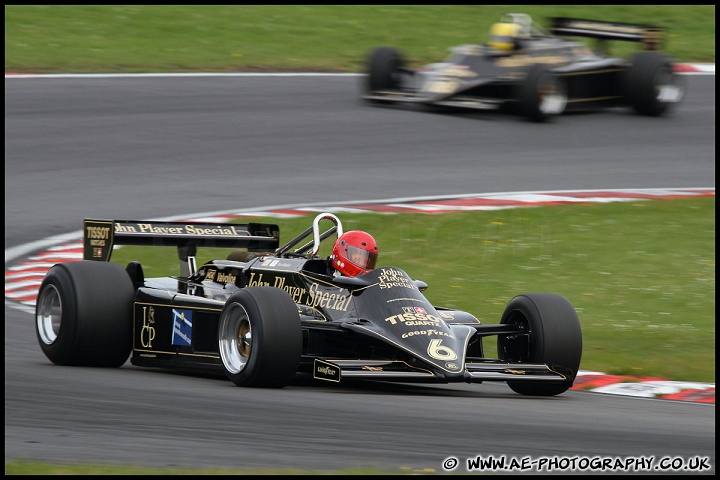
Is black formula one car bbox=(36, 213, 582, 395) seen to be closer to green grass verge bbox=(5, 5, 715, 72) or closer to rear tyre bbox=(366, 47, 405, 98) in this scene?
rear tyre bbox=(366, 47, 405, 98)

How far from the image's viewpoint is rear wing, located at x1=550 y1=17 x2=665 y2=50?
74.4 feet

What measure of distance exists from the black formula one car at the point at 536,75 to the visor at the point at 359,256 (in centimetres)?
1152

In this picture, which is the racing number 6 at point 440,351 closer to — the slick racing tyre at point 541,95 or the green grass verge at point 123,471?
the green grass verge at point 123,471

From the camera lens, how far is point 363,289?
8969 millimetres

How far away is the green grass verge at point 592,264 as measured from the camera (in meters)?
10.8

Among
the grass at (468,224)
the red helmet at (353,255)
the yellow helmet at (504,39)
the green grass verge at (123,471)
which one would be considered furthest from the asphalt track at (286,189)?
the yellow helmet at (504,39)

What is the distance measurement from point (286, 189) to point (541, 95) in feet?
18.6

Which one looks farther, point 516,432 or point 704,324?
point 704,324

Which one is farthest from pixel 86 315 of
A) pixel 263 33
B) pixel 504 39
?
pixel 263 33

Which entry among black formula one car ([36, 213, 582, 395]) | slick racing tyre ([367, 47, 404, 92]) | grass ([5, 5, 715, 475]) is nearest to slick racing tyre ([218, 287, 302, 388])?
black formula one car ([36, 213, 582, 395])

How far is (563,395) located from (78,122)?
12885 millimetres

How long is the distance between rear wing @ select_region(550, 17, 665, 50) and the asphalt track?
131 cm

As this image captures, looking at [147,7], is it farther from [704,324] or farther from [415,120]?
[704,324]

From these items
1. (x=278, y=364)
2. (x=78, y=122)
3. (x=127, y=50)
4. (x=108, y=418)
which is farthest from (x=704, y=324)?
(x=127, y=50)
